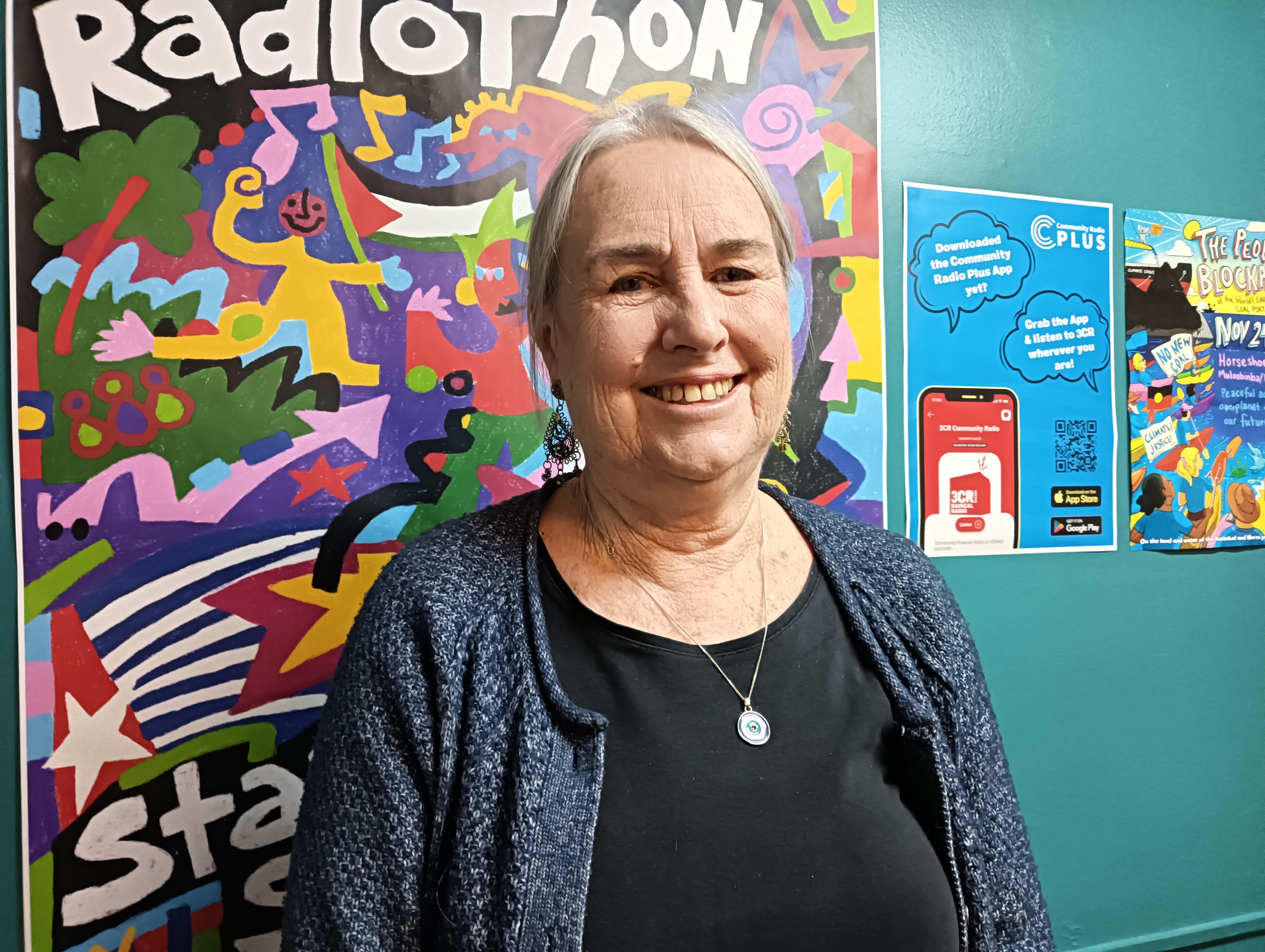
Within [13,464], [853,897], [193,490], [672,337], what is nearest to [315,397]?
[193,490]

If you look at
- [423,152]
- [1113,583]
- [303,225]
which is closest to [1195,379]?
[1113,583]

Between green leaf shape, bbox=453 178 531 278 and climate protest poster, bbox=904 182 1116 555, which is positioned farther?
climate protest poster, bbox=904 182 1116 555

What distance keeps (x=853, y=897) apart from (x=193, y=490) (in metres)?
1.00

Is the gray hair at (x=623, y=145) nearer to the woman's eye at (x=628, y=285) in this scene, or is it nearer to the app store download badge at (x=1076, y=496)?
the woman's eye at (x=628, y=285)

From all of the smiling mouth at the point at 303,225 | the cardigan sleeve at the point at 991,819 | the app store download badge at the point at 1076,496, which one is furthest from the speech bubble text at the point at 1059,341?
the smiling mouth at the point at 303,225

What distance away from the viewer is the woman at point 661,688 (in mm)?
738

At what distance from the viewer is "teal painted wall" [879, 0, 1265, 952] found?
1.51 meters

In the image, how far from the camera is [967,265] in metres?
1.51

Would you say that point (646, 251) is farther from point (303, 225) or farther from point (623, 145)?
point (303, 225)

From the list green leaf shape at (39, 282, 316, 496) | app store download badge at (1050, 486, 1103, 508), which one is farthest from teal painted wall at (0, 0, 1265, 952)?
green leaf shape at (39, 282, 316, 496)

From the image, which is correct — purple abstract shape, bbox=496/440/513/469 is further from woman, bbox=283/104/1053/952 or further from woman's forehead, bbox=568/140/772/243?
woman's forehead, bbox=568/140/772/243

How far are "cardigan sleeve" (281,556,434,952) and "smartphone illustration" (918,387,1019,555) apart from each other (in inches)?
41.0

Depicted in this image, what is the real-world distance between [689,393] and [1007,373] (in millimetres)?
951

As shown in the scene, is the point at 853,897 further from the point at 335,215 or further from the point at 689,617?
the point at 335,215
